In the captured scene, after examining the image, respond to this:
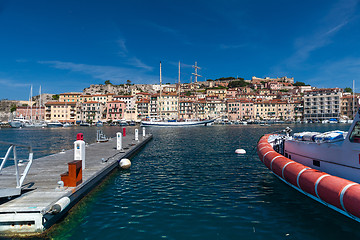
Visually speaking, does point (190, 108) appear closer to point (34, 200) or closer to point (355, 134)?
point (355, 134)

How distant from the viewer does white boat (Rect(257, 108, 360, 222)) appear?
6.74 metres

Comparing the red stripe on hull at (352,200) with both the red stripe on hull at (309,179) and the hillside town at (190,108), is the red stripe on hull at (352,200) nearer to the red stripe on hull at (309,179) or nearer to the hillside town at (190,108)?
the red stripe on hull at (309,179)

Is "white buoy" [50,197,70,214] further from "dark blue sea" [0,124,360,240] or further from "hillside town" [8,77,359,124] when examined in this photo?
"hillside town" [8,77,359,124]

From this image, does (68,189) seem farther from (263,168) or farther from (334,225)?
(263,168)

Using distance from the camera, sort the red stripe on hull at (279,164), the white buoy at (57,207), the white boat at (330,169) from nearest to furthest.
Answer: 1. the white buoy at (57,207)
2. the white boat at (330,169)
3. the red stripe on hull at (279,164)

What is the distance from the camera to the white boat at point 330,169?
22.1 feet

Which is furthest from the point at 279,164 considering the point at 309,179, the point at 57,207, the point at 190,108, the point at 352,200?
the point at 190,108

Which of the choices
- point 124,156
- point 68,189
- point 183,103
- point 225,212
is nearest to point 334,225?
point 225,212

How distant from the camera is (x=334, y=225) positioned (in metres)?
7.55

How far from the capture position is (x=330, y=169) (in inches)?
364

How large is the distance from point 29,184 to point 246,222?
819 centimetres

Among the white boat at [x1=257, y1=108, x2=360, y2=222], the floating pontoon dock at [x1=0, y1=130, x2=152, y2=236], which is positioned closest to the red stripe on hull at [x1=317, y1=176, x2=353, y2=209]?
the white boat at [x1=257, y1=108, x2=360, y2=222]

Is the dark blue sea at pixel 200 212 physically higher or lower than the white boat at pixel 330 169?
lower

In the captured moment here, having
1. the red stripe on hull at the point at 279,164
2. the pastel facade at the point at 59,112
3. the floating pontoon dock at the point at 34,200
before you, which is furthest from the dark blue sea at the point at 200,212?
the pastel facade at the point at 59,112
